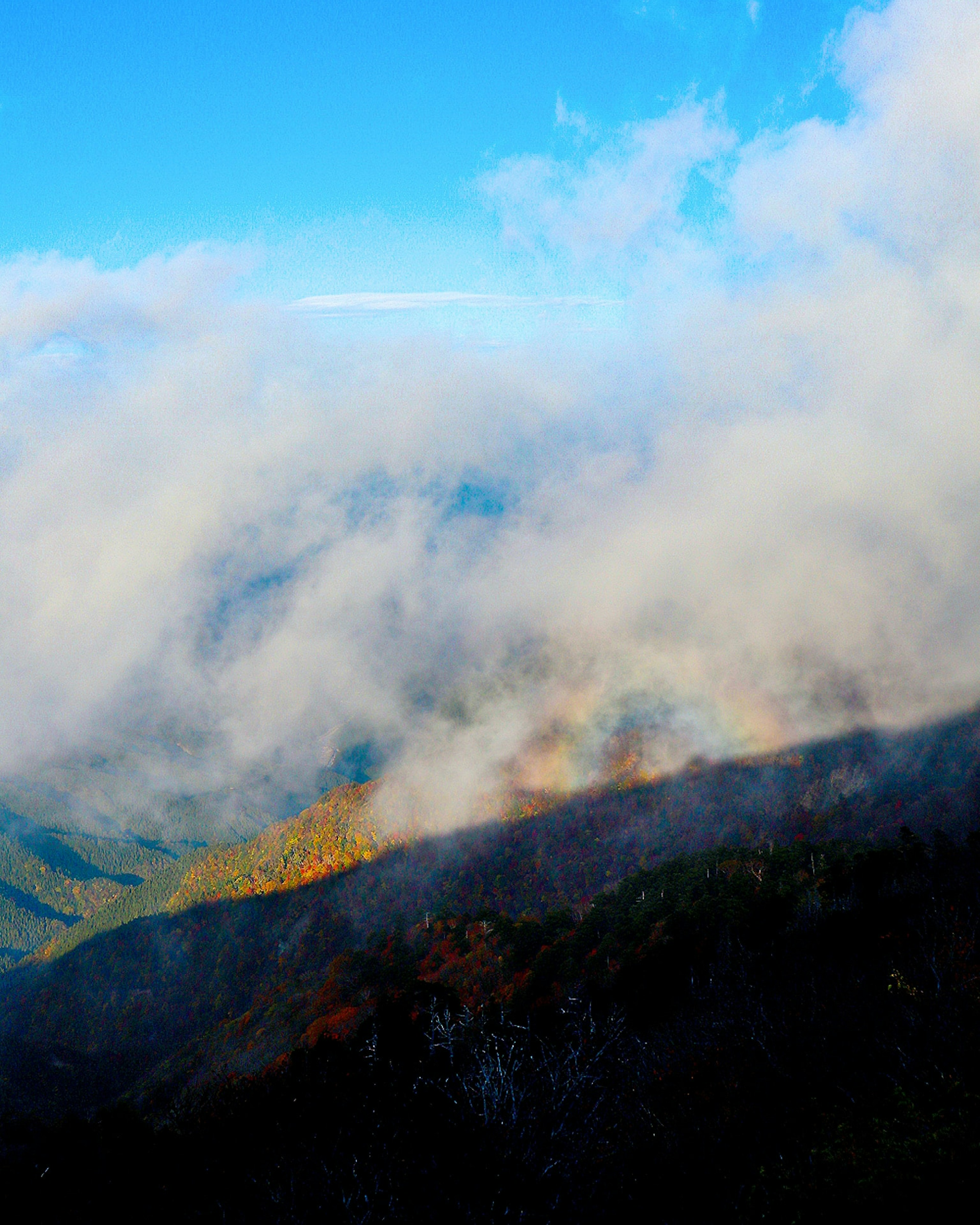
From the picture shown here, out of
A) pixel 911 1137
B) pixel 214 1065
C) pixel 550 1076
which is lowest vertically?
pixel 214 1065

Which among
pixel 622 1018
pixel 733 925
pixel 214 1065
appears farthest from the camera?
pixel 214 1065

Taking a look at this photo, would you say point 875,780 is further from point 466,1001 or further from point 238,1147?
point 238,1147

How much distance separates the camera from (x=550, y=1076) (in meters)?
26.8

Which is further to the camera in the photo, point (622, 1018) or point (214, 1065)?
point (214, 1065)

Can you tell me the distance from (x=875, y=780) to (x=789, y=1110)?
197042 millimetres

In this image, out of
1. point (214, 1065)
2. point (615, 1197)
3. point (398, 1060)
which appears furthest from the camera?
point (214, 1065)

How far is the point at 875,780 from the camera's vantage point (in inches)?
7367

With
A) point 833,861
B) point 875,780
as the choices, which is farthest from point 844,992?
point 875,780

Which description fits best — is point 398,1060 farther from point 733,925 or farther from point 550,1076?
point 733,925

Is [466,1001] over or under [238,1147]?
under

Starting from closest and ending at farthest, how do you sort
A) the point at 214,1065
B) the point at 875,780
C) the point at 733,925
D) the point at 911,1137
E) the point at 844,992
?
the point at 911,1137
the point at 844,992
the point at 733,925
the point at 214,1065
the point at 875,780

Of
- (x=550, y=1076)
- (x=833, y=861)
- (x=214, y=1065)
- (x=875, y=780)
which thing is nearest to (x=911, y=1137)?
(x=550, y=1076)

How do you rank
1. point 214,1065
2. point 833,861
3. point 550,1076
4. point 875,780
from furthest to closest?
point 875,780
point 214,1065
point 833,861
point 550,1076

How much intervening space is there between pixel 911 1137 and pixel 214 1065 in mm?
161137
